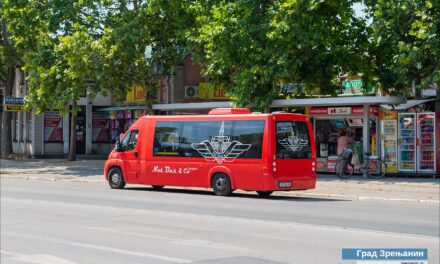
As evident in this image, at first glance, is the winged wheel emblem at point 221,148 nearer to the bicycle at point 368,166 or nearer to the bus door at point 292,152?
the bus door at point 292,152

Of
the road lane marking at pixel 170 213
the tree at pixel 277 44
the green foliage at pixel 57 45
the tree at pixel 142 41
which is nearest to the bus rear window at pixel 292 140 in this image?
the road lane marking at pixel 170 213

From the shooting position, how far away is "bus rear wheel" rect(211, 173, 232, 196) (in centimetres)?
1961

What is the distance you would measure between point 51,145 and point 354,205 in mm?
28915

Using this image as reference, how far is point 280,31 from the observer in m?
24.4

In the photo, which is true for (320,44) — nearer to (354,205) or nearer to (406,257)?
(354,205)

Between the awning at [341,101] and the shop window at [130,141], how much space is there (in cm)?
703

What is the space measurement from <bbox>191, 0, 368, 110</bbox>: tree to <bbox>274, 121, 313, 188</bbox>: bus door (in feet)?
19.6

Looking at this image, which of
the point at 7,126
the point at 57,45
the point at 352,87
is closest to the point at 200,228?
the point at 352,87

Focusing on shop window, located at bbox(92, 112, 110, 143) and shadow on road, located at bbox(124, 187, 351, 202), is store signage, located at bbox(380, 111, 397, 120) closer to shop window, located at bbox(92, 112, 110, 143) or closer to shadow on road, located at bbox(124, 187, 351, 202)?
shadow on road, located at bbox(124, 187, 351, 202)

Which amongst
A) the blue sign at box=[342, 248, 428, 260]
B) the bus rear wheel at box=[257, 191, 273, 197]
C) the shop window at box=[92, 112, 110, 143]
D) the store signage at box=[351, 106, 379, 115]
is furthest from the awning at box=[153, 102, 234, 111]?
the blue sign at box=[342, 248, 428, 260]

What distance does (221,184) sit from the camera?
19.8m

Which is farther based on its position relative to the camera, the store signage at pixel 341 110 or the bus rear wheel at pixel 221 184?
the store signage at pixel 341 110

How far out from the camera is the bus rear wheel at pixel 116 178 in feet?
73.5

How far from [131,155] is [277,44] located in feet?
23.3
